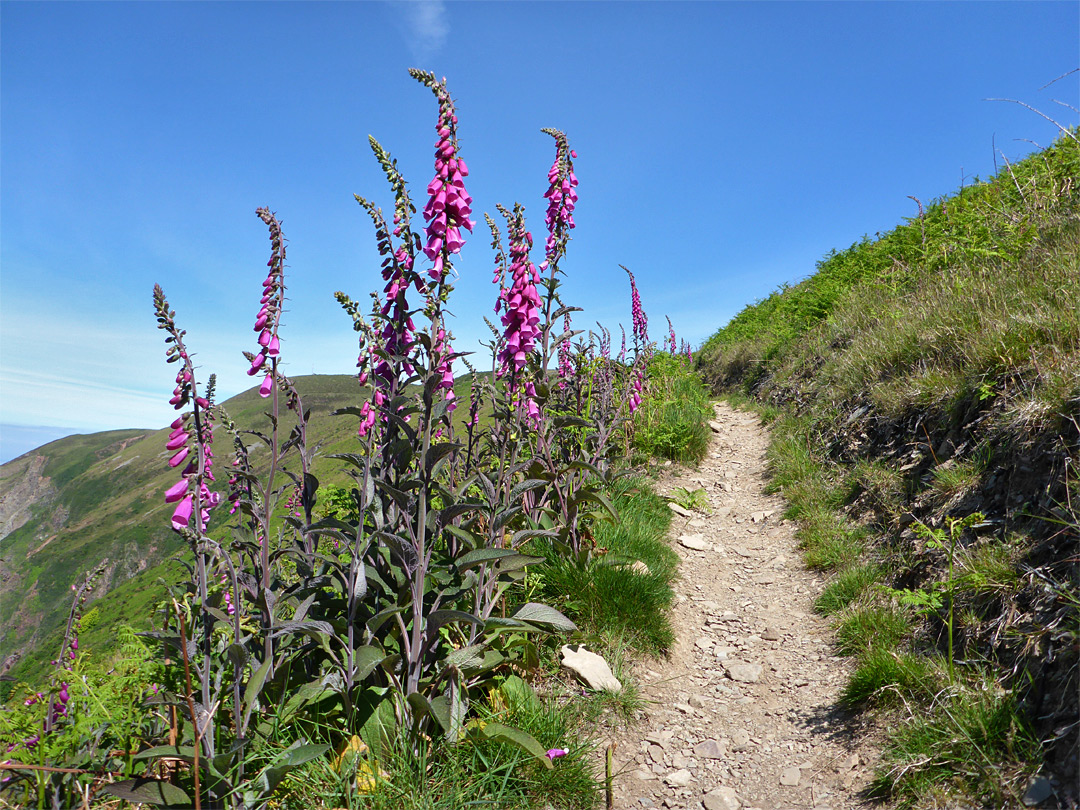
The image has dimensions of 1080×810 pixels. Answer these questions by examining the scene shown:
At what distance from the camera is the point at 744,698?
→ 12.7 feet

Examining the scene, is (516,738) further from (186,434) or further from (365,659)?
(186,434)

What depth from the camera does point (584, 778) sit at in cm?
287

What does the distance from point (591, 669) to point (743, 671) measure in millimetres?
1283

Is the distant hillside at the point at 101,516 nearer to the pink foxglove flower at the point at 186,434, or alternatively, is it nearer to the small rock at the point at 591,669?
the small rock at the point at 591,669

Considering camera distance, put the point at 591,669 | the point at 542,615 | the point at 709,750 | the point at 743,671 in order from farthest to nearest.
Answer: the point at 743,671 → the point at 591,669 → the point at 709,750 → the point at 542,615

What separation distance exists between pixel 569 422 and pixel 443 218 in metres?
1.76

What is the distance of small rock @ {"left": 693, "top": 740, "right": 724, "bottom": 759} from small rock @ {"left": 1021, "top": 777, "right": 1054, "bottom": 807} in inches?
59.4

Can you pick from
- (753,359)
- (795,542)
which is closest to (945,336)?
(795,542)

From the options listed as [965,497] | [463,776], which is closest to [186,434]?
[463,776]

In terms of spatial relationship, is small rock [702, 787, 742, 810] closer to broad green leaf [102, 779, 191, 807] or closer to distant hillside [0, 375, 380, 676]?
broad green leaf [102, 779, 191, 807]

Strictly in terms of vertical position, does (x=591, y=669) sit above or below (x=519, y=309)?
below

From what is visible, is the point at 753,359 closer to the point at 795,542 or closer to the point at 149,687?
the point at 795,542

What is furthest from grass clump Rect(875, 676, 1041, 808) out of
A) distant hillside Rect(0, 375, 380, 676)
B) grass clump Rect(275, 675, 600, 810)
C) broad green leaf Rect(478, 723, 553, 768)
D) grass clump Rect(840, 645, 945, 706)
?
distant hillside Rect(0, 375, 380, 676)

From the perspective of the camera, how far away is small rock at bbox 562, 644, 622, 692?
3.63 m
